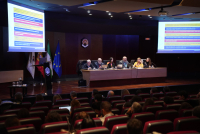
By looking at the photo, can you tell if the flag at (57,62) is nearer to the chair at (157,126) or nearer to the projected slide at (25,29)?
the projected slide at (25,29)

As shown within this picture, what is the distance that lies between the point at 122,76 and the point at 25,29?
14.3ft

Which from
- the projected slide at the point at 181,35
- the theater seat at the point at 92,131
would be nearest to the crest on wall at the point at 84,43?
the projected slide at the point at 181,35

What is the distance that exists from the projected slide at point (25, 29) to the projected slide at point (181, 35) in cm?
644

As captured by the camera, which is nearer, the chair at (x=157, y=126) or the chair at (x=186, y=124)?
the chair at (x=157, y=126)

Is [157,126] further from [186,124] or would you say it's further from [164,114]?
[164,114]

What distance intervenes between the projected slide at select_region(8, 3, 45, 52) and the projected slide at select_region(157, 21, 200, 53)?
21.1ft

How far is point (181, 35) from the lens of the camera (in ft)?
36.8

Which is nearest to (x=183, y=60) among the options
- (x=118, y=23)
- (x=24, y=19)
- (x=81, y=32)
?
(x=118, y=23)

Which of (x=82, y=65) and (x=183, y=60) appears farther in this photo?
(x=183, y=60)

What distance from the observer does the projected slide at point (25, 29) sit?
7188 millimetres

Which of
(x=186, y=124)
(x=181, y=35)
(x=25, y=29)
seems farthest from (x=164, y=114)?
(x=181, y=35)

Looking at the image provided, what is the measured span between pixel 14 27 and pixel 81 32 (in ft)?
15.2

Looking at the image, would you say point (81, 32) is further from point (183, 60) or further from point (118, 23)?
point (183, 60)

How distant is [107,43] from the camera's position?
12.7 m
